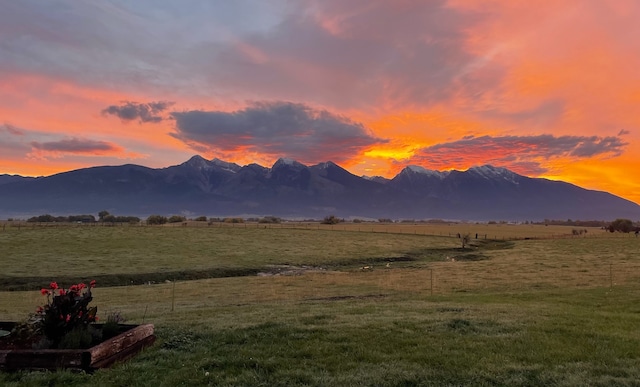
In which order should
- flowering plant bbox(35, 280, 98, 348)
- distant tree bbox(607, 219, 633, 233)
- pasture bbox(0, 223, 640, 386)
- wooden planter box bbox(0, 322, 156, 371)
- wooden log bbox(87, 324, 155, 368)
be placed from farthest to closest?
distant tree bbox(607, 219, 633, 233)
flowering plant bbox(35, 280, 98, 348)
wooden log bbox(87, 324, 155, 368)
wooden planter box bbox(0, 322, 156, 371)
pasture bbox(0, 223, 640, 386)

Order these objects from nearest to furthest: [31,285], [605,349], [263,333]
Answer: [605,349] → [263,333] → [31,285]

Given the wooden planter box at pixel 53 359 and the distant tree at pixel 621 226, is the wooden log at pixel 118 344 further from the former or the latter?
the distant tree at pixel 621 226

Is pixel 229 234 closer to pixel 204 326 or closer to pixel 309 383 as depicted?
pixel 204 326

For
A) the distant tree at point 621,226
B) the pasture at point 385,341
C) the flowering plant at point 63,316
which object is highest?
the distant tree at point 621,226

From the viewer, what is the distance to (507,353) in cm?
1069

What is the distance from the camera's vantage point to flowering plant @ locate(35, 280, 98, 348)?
34.0 feet

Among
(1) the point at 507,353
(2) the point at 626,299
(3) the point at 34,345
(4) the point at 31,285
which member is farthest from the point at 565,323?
(4) the point at 31,285

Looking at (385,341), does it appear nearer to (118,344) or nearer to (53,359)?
(118,344)

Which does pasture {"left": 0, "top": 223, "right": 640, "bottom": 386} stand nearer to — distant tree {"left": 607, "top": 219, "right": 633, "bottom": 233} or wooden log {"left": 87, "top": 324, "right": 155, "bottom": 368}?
wooden log {"left": 87, "top": 324, "right": 155, "bottom": 368}

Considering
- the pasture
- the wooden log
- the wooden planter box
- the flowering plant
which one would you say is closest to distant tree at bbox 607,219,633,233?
the pasture

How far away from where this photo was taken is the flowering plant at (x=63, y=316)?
34.0 ft

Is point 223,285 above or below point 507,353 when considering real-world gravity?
Answer: below

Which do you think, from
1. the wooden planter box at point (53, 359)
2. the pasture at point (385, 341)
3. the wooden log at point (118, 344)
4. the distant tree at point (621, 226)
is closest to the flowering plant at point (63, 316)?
the wooden planter box at point (53, 359)

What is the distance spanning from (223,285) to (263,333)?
27.8 metres
